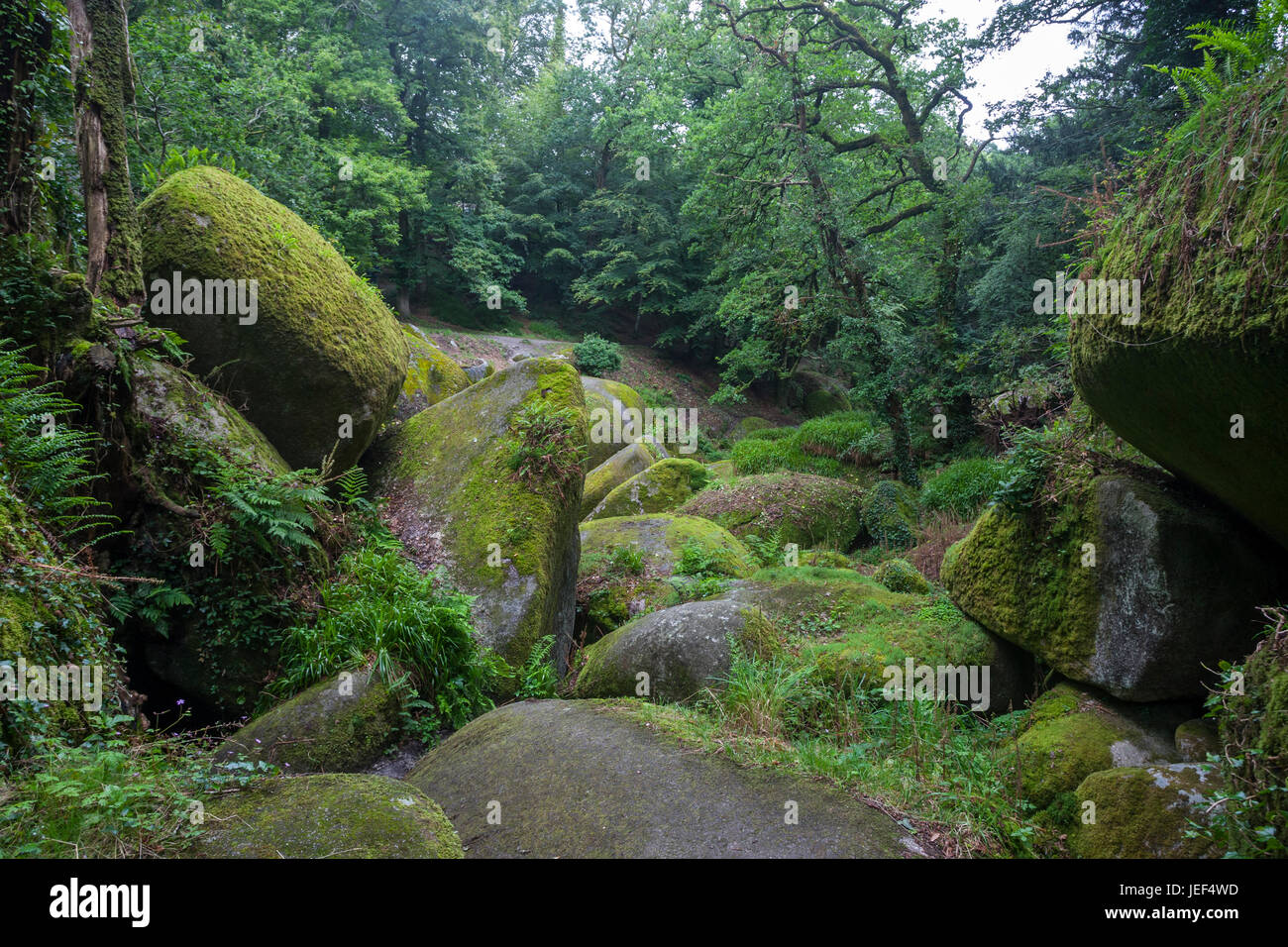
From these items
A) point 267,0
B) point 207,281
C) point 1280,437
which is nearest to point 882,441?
point 1280,437

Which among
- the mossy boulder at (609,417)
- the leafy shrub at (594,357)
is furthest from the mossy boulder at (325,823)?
the leafy shrub at (594,357)

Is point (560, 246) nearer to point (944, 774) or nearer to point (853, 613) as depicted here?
point (853, 613)

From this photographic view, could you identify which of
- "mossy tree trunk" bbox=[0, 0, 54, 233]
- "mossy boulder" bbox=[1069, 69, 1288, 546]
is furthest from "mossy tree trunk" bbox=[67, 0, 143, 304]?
"mossy boulder" bbox=[1069, 69, 1288, 546]

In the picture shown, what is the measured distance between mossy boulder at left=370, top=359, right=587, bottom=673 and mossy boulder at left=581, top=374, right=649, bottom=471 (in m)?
4.66

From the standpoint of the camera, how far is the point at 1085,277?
5.01 meters

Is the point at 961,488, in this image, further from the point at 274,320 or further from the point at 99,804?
the point at 99,804

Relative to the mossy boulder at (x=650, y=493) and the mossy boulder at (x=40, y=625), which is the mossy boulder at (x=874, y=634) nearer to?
the mossy boulder at (x=650, y=493)

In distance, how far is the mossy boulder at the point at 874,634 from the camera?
19.5ft

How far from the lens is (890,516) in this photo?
12617mm

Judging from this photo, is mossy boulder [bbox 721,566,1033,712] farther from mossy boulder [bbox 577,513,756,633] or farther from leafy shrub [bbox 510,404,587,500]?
leafy shrub [bbox 510,404,587,500]

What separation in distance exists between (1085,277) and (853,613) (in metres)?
3.84

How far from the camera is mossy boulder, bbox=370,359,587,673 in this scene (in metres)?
6.85

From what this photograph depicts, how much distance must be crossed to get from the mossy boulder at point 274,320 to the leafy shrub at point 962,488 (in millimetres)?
10087
